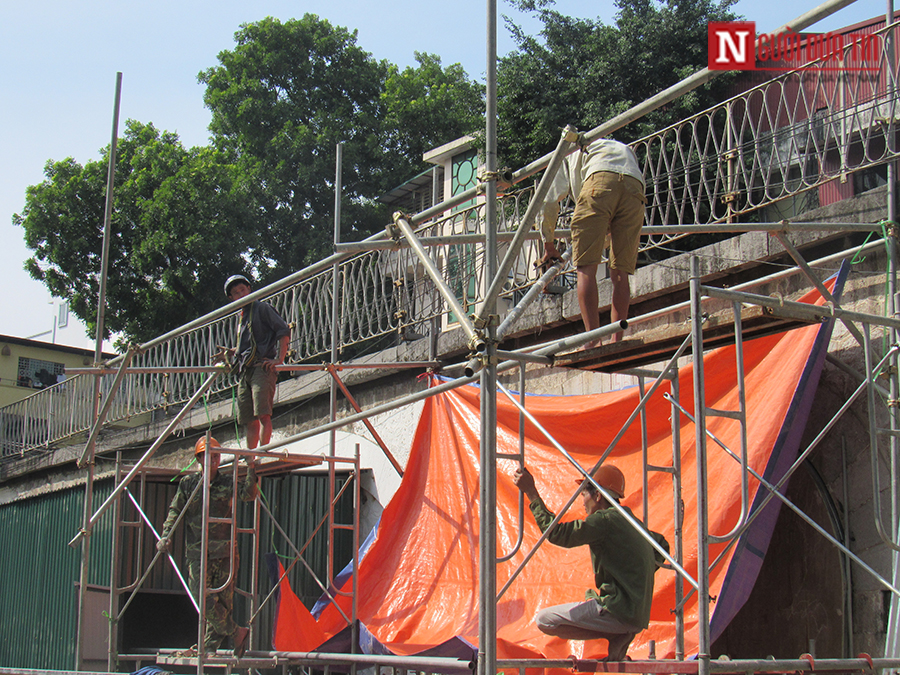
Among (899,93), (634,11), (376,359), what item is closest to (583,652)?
(899,93)

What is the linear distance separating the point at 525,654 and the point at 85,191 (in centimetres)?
2110

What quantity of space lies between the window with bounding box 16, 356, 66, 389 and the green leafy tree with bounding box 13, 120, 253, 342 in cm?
790

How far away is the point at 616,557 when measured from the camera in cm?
491

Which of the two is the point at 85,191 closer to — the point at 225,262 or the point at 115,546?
the point at 225,262

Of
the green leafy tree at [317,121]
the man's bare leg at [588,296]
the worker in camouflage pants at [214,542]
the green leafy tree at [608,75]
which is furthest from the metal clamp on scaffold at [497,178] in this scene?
the green leafy tree at [317,121]

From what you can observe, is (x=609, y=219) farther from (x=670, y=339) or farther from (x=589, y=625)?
(x=589, y=625)

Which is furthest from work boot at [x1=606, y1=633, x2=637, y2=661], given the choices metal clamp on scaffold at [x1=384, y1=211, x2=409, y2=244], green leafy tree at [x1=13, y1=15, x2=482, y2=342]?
green leafy tree at [x1=13, y1=15, x2=482, y2=342]

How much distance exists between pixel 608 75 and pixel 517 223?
26.3ft

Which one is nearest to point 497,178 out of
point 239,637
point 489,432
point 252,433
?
point 489,432

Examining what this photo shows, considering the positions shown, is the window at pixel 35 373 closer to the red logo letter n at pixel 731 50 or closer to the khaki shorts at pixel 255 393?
the khaki shorts at pixel 255 393

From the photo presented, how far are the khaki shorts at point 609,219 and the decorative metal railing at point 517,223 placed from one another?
91 centimetres

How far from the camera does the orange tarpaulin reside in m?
5.27

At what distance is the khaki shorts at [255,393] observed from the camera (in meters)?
7.41

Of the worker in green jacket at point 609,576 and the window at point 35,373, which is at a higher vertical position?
the window at point 35,373
